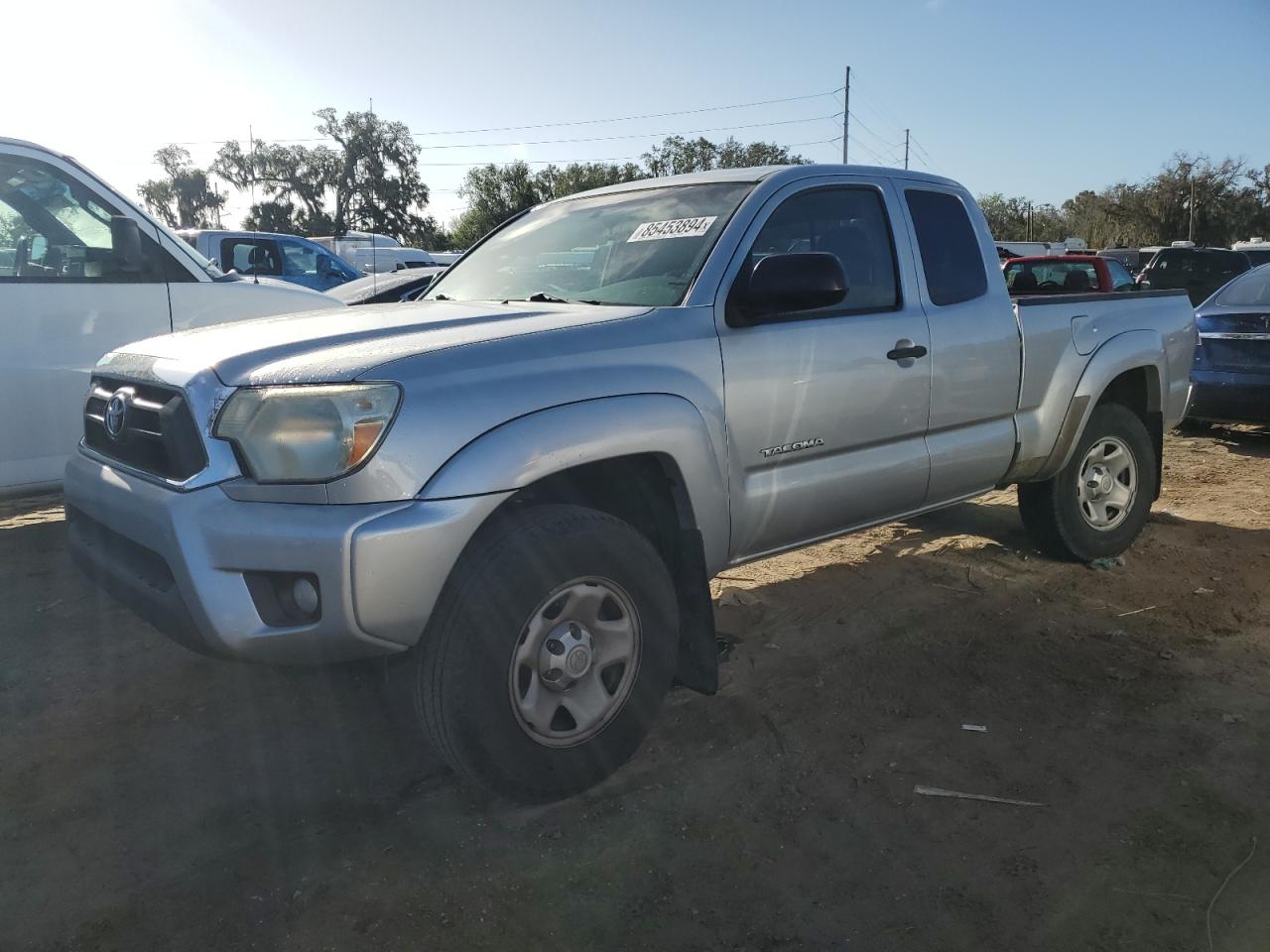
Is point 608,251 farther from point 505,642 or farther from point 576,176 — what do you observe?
point 576,176

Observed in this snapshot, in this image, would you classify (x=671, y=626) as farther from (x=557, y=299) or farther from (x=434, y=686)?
(x=557, y=299)

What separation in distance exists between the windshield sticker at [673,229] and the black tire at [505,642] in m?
1.19

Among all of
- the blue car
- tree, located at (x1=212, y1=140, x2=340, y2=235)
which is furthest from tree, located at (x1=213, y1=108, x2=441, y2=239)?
the blue car

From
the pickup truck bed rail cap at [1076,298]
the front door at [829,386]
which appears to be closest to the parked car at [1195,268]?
the pickup truck bed rail cap at [1076,298]

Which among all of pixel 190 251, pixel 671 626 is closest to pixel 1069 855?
pixel 671 626

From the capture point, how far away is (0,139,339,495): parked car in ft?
16.1

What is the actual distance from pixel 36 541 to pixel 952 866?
18.2 feet

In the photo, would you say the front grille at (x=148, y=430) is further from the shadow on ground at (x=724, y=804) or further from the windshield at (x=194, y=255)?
the windshield at (x=194, y=255)

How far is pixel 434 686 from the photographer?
2.64m

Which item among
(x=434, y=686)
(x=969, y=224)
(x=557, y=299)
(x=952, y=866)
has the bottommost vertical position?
(x=952, y=866)

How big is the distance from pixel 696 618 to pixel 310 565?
1313 mm

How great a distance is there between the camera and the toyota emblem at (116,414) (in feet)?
10.0

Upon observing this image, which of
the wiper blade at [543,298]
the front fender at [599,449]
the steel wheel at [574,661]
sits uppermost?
the wiper blade at [543,298]

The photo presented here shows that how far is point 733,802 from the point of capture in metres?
2.98
